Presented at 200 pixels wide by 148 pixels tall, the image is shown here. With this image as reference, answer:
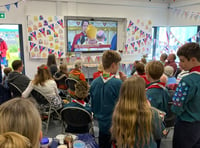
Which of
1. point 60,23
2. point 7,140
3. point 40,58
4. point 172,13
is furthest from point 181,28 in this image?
point 7,140

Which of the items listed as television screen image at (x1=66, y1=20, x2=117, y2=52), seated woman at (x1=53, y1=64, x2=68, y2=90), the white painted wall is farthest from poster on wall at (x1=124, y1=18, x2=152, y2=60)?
seated woman at (x1=53, y1=64, x2=68, y2=90)

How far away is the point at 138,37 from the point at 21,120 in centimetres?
647

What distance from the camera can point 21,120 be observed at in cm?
81

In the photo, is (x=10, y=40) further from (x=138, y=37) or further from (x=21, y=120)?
(x=21, y=120)

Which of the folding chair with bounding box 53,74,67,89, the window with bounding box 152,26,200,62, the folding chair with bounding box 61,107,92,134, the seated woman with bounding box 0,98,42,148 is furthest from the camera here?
the window with bounding box 152,26,200,62

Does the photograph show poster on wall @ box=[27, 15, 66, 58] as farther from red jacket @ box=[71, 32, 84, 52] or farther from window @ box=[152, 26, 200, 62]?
window @ box=[152, 26, 200, 62]

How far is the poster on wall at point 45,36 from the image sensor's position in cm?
539

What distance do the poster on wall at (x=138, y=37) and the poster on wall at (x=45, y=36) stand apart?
8.12 feet

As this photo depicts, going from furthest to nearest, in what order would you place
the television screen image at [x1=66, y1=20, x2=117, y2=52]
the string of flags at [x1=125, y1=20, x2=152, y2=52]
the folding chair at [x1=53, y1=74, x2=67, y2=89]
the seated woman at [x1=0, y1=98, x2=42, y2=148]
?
the string of flags at [x1=125, y1=20, x2=152, y2=52] < the television screen image at [x1=66, y1=20, x2=117, y2=52] < the folding chair at [x1=53, y1=74, x2=67, y2=89] < the seated woman at [x1=0, y1=98, x2=42, y2=148]

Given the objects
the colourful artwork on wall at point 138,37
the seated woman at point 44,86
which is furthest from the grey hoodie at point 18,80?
the colourful artwork on wall at point 138,37

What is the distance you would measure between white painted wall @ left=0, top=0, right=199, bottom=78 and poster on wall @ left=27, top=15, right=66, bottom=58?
20 cm

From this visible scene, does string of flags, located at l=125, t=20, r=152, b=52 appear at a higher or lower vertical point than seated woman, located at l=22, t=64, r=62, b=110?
higher

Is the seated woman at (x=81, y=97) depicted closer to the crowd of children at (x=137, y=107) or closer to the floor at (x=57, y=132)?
the crowd of children at (x=137, y=107)

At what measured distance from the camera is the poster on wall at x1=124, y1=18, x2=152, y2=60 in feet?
21.7
